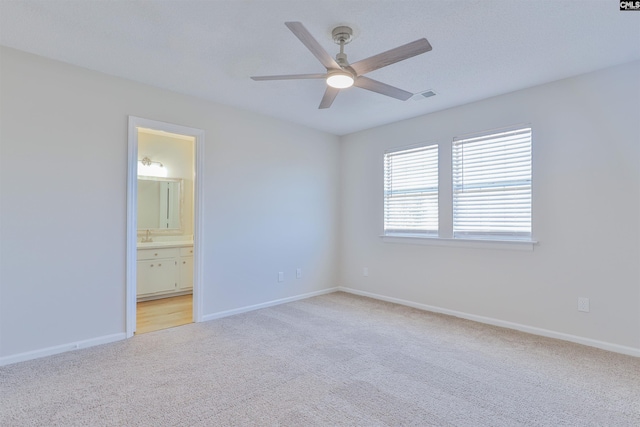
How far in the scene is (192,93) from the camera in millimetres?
3627

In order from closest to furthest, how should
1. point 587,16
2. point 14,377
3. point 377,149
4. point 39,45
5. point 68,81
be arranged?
point 587,16
point 14,377
point 39,45
point 68,81
point 377,149

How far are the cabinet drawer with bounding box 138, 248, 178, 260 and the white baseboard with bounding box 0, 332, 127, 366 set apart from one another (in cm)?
160

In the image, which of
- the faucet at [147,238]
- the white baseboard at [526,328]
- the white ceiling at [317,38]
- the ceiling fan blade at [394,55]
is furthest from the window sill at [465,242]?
the faucet at [147,238]

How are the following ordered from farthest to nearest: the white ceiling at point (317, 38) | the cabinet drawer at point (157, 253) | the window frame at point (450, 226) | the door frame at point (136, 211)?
the cabinet drawer at point (157, 253) < the window frame at point (450, 226) < the door frame at point (136, 211) < the white ceiling at point (317, 38)

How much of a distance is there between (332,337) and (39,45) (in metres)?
3.50

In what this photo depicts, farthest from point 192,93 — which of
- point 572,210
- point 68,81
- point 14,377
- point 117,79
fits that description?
point 572,210

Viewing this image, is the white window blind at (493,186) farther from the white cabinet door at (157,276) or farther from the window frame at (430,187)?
the white cabinet door at (157,276)

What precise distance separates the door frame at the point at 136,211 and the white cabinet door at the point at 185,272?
1.43 m

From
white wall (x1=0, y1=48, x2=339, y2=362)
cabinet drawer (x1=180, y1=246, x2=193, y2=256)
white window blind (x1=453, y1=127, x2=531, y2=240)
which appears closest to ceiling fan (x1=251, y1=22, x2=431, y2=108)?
white window blind (x1=453, y1=127, x2=531, y2=240)

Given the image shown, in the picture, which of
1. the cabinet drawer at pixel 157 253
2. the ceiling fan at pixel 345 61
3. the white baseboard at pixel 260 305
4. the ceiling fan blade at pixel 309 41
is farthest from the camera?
the cabinet drawer at pixel 157 253

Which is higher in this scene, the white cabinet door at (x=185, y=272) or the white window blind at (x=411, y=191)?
Answer: the white window blind at (x=411, y=191)

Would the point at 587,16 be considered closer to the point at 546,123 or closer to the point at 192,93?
the point at 546,123

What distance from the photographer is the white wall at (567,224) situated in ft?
9.46

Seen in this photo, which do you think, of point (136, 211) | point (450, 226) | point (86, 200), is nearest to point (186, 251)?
point (136, 211)
